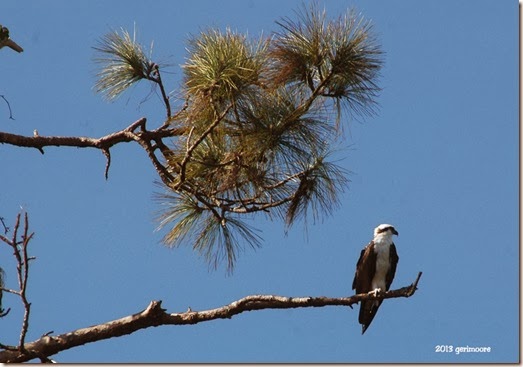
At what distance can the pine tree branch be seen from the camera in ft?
13.2

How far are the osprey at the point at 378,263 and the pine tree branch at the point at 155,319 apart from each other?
159 centimetres

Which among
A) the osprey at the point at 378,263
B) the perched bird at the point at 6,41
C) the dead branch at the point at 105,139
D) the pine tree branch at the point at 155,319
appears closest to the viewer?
the pine tree branch at the point at 155,319

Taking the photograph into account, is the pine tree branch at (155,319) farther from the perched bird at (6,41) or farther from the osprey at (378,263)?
the osprey at (378,263)

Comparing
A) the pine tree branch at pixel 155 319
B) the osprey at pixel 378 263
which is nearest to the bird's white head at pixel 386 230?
the osprey at pixel 378 263

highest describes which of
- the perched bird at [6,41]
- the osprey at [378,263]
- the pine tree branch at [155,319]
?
the perched bird at [6,41]

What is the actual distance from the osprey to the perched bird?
8.49 feet

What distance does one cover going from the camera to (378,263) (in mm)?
6008

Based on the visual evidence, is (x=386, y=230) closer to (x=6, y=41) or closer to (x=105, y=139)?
(x=105, y=139)

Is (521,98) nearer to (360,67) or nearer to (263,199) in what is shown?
(360,67)

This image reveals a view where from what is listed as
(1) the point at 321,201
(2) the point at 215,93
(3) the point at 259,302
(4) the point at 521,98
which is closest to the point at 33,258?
(3) the point at 259,302

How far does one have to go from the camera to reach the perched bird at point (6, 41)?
13.9ft

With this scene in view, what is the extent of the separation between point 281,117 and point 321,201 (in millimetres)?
511

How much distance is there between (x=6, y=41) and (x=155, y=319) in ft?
4.68

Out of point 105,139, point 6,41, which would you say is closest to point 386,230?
point 105,139
